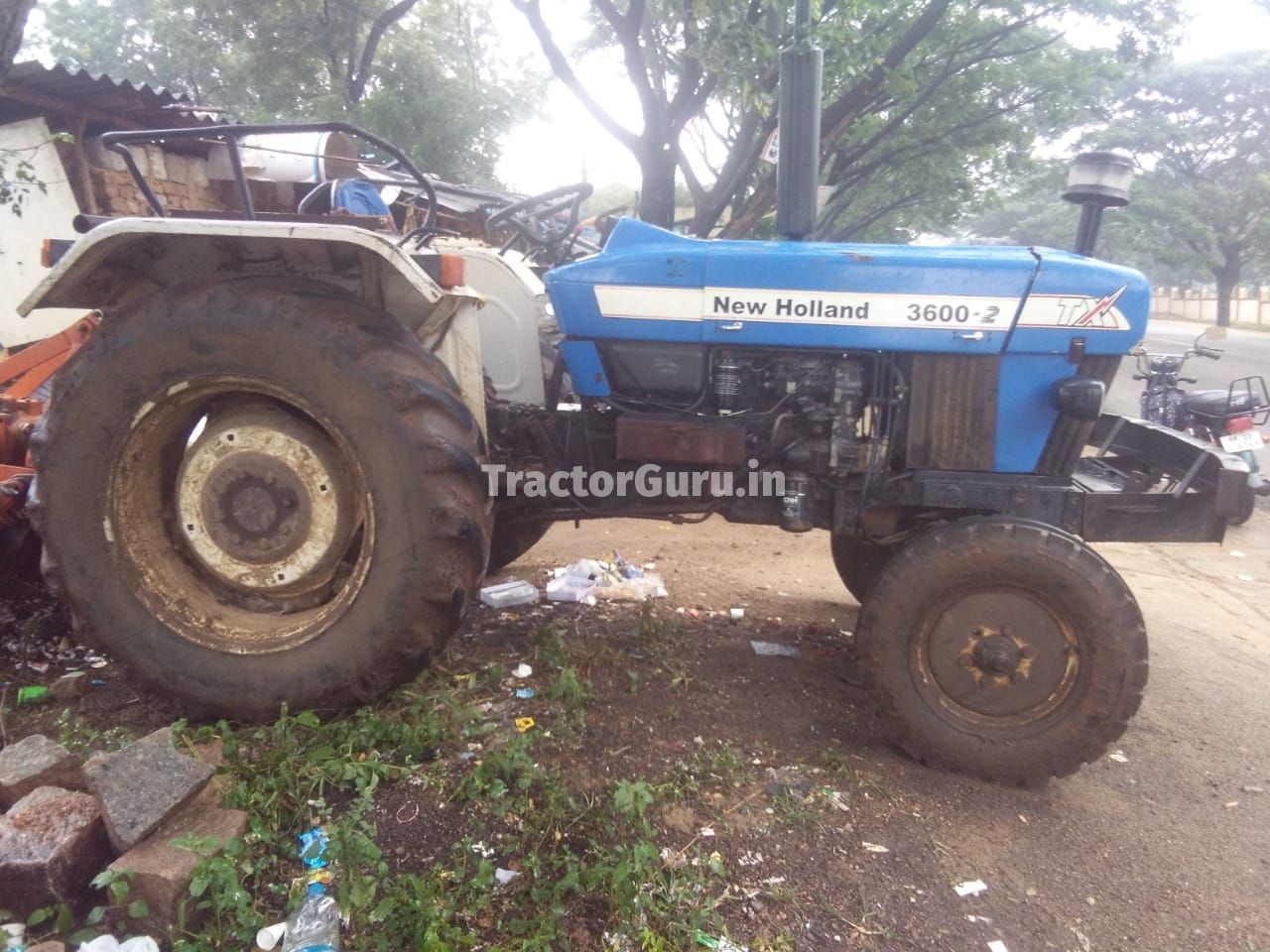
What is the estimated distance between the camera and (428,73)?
14.7 m

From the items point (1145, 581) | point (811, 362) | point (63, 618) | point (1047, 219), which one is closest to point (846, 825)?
point (811, 362)

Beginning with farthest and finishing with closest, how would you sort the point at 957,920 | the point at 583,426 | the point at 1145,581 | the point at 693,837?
the point at 1145,581 < the point at 583,426 < the point at 693,837 < the point at 957,920

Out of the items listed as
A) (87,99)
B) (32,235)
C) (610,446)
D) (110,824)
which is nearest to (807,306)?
(610,446)

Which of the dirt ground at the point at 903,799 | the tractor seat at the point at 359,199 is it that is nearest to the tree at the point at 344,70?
the tractor seat at the point at 359,199

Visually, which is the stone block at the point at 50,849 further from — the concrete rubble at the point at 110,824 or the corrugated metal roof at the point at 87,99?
the corrugated metal roof at the point at 87,99

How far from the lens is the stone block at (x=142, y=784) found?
1.81 meters

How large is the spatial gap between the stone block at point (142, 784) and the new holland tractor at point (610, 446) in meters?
0.36

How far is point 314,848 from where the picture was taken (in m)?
1.92

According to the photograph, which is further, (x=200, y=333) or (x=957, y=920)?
(x=200, y=333)

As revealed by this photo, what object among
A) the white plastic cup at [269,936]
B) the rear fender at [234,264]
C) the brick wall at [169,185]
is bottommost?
the white plastic cup at [269,936]

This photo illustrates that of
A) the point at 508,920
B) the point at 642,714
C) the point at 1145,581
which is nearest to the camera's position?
the point at 508,920

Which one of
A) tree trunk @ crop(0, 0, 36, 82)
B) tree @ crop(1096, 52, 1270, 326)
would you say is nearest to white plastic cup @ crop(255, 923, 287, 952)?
tree trunk @ crop(0, 0, 36, 82)

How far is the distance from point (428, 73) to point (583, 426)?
557 inches

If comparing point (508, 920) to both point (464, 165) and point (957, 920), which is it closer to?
point (957, 920)
